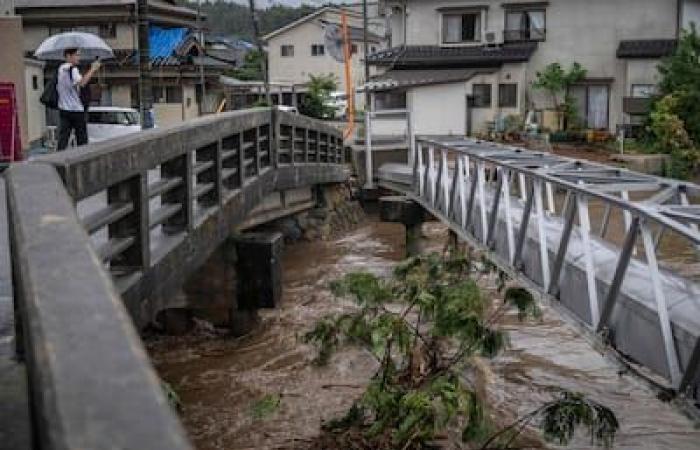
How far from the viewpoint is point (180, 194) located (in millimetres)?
8422

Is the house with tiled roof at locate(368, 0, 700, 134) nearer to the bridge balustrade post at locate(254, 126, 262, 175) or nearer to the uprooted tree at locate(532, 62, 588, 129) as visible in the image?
the uprooted tree at locate(532, 62, 588, 129)

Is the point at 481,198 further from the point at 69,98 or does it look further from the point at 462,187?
the point at 69,98

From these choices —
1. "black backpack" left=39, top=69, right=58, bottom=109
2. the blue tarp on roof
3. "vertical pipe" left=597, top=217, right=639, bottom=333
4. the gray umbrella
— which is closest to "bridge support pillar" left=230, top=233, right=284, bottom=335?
"black backpack" left=39, top=69, right=58, bottom=109

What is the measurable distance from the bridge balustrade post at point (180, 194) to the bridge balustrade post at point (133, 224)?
4.49 ft

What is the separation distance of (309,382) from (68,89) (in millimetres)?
4727

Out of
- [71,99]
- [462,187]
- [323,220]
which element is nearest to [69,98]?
[71,99]

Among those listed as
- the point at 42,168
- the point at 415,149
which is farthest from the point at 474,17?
the point at 42,168

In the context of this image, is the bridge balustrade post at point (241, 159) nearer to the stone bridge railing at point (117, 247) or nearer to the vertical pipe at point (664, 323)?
the stone bridge railing at point (117, 247)

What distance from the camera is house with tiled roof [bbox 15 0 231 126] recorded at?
3838 cm

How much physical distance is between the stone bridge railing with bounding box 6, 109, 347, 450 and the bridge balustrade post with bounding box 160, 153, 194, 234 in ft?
0.04

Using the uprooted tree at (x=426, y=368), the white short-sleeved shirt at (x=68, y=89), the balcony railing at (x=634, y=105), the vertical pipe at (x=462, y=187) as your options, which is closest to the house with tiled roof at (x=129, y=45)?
the balcony railing at (x=634, y=105)

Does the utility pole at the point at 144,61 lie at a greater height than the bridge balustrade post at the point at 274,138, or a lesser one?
greater

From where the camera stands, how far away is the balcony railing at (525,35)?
3738 cm

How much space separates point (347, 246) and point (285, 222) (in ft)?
8.13
